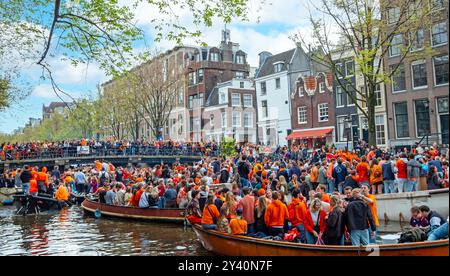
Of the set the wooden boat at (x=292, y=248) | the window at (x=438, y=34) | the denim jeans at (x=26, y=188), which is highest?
→ the window at (x=438, y=34)

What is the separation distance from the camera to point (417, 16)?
78.9 feet

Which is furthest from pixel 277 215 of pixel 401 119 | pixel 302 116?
pixel 302 116

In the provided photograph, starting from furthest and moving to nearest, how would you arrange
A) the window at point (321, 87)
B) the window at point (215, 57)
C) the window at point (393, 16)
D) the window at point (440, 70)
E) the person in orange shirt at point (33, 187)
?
the window at point (215, 57) → the window at point (321, 87) → the window at point (440, 70) → the window at point (393, 16) → the person in orange shirt at point (33, 187)

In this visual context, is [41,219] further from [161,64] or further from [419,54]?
[161,64]

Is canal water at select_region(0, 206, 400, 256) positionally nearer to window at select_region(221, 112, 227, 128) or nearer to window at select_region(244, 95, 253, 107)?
window at select_region(221, 112, 227, 128)

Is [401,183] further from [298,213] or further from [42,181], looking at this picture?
[42,181]

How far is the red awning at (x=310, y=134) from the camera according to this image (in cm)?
3989

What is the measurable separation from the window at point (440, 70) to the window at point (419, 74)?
858 mm

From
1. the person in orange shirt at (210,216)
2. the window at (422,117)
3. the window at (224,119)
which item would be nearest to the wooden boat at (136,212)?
the person in orange shirt at (210,216)

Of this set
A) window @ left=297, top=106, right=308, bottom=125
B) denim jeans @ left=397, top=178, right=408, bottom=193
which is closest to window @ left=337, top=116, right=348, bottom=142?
window @ left=297, top=106, right=308, bottom=125

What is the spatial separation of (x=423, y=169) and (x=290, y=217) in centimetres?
696

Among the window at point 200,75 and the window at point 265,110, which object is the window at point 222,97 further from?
the window at point 265,110

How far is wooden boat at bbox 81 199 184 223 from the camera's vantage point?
1775 cm
